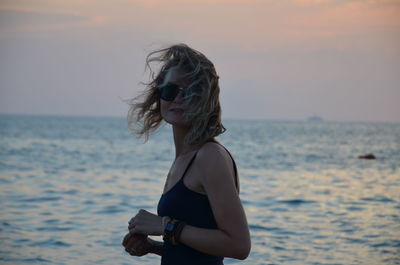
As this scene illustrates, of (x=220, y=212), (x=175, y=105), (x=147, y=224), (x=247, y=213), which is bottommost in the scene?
(x=247, y=213)

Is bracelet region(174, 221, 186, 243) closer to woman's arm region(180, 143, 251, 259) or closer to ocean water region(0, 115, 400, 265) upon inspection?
woman's arm region(180, 143, 251, 259)

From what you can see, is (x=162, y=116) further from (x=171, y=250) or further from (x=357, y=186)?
(x=357, y=186)

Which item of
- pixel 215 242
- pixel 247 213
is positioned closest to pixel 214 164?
pixel 215 242

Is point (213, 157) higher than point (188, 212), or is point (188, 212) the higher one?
point (213, 157)

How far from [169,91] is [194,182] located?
42cm

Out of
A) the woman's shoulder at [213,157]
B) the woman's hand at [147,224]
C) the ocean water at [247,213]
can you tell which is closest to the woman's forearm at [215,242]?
the woman's hand at [147,224]

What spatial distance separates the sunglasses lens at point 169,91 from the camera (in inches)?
105

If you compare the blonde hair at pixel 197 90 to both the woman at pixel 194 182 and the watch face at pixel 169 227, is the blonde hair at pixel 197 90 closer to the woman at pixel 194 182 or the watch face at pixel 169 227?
the woman at pixel 194 182

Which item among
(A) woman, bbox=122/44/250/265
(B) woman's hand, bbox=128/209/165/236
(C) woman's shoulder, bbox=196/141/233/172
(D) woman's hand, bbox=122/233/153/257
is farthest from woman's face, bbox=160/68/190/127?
(D) woman's hand, bbox=122/233/153/257

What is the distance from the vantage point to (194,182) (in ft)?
8.18

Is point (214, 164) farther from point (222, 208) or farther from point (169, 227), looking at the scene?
point (169, 227)

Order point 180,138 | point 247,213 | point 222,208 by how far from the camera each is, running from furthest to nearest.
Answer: point 247,213 → point 180,138 → point 222,208

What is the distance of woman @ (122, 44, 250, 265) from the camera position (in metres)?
2.42

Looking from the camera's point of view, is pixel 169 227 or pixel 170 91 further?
pixel 170 91
